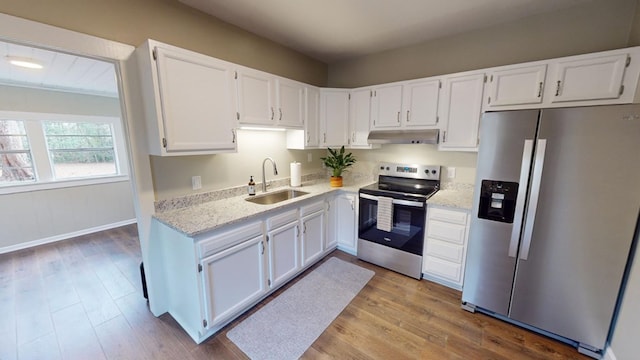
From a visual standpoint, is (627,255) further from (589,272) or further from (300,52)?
(300,52)

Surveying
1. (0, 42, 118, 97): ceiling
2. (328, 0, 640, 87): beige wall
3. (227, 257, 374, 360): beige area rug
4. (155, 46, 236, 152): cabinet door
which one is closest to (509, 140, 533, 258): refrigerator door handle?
(328, 0, 640, 87): beige wall

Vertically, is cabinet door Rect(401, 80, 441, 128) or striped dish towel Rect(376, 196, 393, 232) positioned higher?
cabinet door Rect(401, 80, 441, 128)

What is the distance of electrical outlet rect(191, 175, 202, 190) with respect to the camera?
2.24 metres

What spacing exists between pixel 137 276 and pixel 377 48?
4.10 meters

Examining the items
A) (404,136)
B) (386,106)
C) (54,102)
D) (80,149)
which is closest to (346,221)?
(404,136)

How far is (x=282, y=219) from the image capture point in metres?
2.30

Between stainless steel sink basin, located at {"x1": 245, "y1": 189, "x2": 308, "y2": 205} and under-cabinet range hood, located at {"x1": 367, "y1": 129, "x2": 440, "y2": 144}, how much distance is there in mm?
1136

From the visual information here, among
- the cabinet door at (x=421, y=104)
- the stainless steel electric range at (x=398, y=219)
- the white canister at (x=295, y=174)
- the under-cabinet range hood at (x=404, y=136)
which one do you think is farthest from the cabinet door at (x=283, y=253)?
the cabinet door at (x=421, y=104)

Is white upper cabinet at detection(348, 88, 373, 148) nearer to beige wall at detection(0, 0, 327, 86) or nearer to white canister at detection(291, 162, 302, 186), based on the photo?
white canister at detection(291, 162, 302, 186)

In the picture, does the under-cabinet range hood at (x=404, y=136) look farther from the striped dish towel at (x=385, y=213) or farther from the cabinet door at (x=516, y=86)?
the striped dish towel at (x=385, y=213)

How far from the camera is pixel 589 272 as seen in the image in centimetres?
164

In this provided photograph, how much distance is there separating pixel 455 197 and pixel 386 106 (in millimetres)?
1336

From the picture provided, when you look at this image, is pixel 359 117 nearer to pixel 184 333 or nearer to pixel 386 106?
pixel 386 106

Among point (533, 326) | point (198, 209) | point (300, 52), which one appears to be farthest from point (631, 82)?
point (198, 209)
